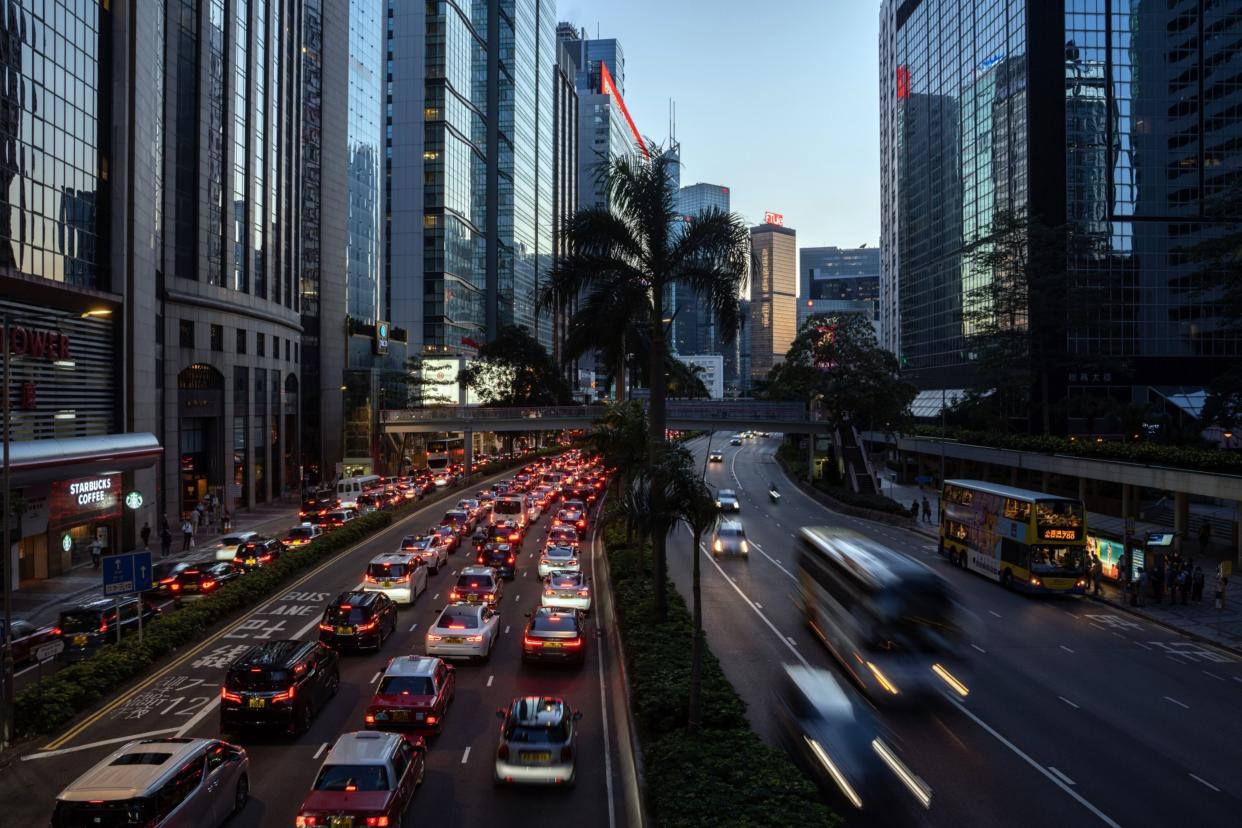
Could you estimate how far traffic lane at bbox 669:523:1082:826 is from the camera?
1256 cm

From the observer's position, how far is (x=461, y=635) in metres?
19.4

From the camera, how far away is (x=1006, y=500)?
31.2m

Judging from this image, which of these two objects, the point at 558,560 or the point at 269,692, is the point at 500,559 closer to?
the point at 558,560

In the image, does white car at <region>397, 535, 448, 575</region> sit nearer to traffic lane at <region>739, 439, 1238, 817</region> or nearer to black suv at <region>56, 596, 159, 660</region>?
black suv at <region>56, 596, 159, 660</region>

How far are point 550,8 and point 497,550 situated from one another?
15193cm

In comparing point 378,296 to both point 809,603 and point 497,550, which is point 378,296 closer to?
point 497,550

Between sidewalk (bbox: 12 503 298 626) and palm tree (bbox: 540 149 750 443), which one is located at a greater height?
palm tree (bbox: 540 149 750 443)

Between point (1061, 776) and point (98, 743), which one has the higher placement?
point (98, 743)

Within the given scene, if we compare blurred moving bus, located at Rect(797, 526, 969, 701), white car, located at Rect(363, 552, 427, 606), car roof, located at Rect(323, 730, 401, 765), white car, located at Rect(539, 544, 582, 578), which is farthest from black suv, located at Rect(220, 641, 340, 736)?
white car, located at Rect(539, 544, 582, 578)

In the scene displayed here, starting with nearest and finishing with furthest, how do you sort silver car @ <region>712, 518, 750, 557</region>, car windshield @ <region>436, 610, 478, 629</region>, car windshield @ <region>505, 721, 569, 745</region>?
car windshield @ <region>505, 721, 569, 745</region> → car windshield @ <region>436, 610, 478, 629</region> → silver car @ <region>712, 518, 750, 557</region>

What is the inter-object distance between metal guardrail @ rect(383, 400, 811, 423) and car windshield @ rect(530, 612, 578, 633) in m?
41.9

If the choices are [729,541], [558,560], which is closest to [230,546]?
[558,560]

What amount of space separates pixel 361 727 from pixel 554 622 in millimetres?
5613

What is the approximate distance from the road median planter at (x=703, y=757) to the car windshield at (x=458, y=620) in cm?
394
